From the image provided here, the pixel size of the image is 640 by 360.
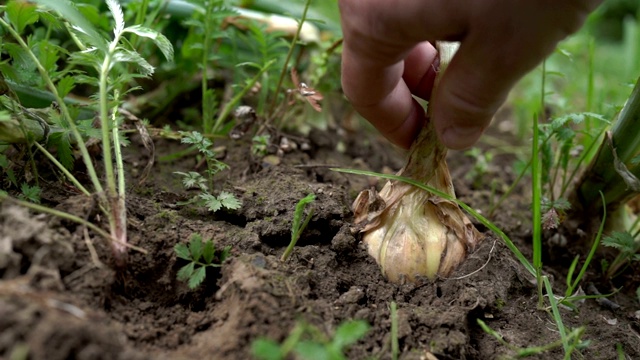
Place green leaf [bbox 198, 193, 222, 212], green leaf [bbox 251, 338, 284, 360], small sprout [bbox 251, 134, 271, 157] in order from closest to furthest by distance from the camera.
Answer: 1. green leaf [bbox 251, 338, 284, 360]
2. green leaf [bbox 198, 193, 222, 212]
3. small sprout [bbox 251, 134, 271, 157]

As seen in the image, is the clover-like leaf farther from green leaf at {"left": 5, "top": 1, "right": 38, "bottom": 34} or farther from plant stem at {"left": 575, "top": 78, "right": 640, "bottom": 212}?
plant stem at {"left": 575, "top": 78, "right": 640, "bottom": 212}

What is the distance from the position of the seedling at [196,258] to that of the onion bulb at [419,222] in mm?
376

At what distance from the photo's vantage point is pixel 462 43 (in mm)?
1043

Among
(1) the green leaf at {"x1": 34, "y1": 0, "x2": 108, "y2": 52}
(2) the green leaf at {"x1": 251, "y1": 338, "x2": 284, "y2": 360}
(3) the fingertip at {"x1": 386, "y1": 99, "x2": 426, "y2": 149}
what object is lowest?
(2) the green leaf at {"x1": 251, "y1": 338, "x2": 284, "y2": 360}

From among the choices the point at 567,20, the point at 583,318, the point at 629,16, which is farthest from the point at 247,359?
the point at 629,16

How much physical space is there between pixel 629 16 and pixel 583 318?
5.20 meters

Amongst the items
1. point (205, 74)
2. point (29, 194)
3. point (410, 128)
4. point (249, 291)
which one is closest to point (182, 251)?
point (249, 291)

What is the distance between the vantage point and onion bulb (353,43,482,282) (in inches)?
53.1

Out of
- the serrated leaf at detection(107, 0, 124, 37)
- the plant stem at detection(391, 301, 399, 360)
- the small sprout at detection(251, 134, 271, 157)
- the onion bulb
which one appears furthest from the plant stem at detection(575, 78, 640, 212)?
the serrated leaf at detection(107, 0, 124, 37)

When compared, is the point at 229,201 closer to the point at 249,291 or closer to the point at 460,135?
the point at 249,291

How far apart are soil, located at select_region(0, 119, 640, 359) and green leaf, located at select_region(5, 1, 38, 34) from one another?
0.38 metres

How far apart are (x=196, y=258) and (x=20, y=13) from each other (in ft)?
2.20

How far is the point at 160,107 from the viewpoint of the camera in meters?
2.13

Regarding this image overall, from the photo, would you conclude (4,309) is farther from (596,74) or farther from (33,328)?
(596,74)
